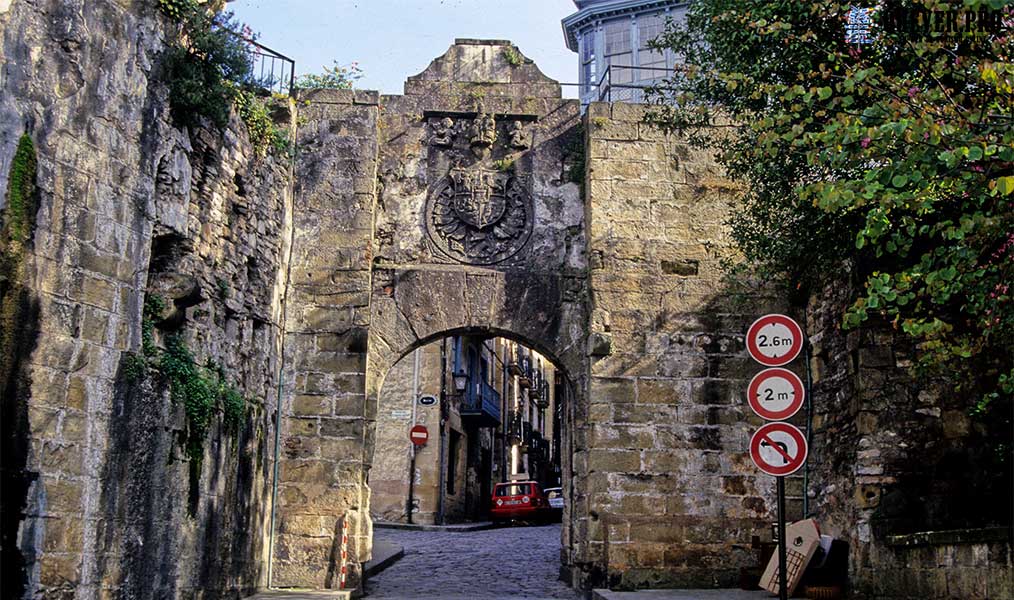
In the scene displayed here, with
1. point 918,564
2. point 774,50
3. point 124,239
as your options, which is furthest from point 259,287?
point 918,564

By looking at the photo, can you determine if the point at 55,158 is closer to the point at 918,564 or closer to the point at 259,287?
the point at 259,287

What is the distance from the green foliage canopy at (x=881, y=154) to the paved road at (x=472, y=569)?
4184mm

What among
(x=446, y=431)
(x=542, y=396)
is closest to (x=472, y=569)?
(x=446, y=431)

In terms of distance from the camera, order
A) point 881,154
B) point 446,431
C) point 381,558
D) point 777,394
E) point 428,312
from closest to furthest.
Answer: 1. point 881,154
2. point 777,394
3. point 428,312
4. point 381,558
5. point 446,431

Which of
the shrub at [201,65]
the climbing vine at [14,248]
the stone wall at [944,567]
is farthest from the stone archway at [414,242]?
the climbing vine at [14,248]

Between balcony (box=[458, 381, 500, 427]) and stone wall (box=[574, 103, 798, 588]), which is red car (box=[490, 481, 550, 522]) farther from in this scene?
stone wall (box=[574, 103, 798, 588])

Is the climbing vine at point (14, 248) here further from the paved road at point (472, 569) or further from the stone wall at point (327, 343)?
the paved road at point (472, 569)

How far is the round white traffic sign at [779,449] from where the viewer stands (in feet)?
22.1

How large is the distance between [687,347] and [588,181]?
6.57 feet

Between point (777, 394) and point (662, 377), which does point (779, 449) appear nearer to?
point (777, 394)

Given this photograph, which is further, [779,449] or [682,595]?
[682,595]

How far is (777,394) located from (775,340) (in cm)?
37

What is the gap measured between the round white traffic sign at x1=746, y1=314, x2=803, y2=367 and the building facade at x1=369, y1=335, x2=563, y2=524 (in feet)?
37.6

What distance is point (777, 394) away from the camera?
6.89 m
